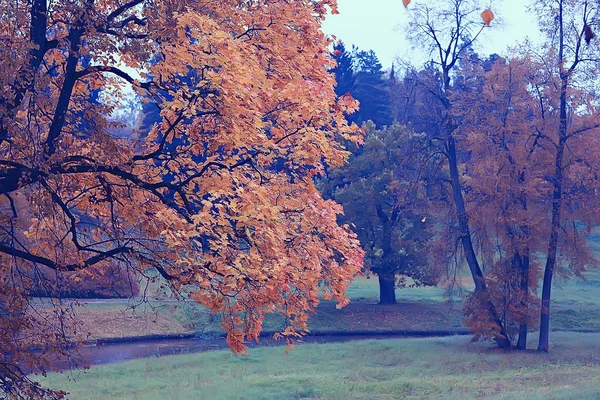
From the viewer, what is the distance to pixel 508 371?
72.6 ft

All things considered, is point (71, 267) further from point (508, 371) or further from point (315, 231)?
point (508, 371)

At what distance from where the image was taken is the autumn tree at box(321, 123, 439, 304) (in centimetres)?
4172

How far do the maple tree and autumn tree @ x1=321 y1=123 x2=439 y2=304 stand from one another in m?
31.1

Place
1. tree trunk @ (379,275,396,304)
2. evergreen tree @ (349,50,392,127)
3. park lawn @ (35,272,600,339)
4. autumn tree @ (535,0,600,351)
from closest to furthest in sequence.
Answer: autumn tree @ (535,0,600,351)
park lawn @ (35,272,600,339)
tree trunk @ (379,275,396,304)
evergreen tree @ (349,50,392,127)

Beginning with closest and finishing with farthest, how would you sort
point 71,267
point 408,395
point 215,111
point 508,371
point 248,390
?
point 215,111 → point 71,267 → point 408,395 → point 248,390 → point 508,371

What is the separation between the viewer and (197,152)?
9.56m

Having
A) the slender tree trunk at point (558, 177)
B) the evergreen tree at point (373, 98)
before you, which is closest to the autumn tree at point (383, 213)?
the slender tree trunk at point (558, 177)

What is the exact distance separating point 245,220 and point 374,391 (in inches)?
435

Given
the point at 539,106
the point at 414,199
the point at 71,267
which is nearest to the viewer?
the point at 71,267

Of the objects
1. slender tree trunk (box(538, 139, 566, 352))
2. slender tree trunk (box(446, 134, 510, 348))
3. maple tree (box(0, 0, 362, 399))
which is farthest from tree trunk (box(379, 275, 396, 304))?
maple tree (box(0, 0, 362, 399))

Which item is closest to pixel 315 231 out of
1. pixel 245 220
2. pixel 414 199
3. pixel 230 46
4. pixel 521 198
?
pixel 245 220

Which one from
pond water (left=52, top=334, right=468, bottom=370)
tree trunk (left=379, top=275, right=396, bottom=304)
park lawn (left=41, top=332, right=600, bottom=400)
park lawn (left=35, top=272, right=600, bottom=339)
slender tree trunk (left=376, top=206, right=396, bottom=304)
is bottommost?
pond water (left=52, top=334, right=468, bottom=370)

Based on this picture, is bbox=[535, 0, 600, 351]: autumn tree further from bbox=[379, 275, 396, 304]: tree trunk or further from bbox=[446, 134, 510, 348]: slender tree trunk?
bbox=[379, 275, 396, 304]: tree trunk

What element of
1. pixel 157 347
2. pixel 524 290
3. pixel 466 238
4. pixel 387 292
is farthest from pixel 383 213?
pixel 157 347
